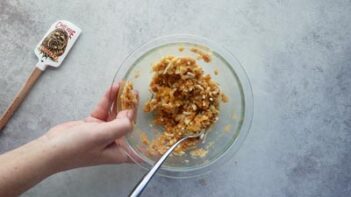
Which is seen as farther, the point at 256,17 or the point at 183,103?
the point at 256,17

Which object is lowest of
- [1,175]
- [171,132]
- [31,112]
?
[1,175]

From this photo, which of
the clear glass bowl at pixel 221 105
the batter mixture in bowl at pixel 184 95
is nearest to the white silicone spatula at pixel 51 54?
the clear glass bowl at pixel 221 105

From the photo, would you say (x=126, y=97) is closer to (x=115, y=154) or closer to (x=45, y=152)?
(x=115, y=154)

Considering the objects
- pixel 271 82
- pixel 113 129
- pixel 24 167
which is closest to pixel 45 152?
pixel 24 167

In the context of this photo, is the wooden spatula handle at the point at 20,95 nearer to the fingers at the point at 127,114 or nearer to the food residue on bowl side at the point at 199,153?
the fingers at the point at 127,114

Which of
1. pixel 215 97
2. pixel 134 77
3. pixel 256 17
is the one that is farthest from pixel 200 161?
pixel 256 17

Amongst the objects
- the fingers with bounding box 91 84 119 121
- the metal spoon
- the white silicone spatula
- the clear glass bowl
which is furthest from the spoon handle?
the white silicone spatula

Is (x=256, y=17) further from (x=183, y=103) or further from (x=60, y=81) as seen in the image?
(x=60, y=81)
